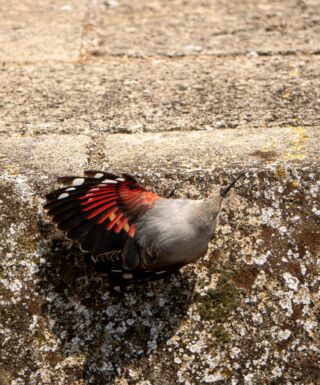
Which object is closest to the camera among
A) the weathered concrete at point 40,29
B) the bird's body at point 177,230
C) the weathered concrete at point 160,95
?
the bird's body at point 177,230

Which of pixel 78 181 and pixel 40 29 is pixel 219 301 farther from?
pixel 40 29

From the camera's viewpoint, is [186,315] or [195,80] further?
[195,80]

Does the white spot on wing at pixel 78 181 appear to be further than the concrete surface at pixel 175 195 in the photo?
Yes

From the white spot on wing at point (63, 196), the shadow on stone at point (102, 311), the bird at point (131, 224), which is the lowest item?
the shadow on stone at point (102, 311)

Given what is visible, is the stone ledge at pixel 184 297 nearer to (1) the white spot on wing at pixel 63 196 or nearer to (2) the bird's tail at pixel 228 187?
(2) the bird's tail at pixel 228 187

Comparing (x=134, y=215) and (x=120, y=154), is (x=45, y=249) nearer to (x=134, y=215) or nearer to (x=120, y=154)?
(x=134, y=215)

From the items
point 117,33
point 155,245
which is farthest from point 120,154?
point 117,33

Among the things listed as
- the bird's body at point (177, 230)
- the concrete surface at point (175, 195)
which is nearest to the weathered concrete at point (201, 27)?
the concrete surface at point (175, 195)

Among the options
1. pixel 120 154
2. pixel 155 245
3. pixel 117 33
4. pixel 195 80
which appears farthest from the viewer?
pixel 117 33

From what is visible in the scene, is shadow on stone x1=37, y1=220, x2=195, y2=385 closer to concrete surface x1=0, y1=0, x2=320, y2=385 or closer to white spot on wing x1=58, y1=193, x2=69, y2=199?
concrete surface x1=0, y1=0, x2=320, y2=385
